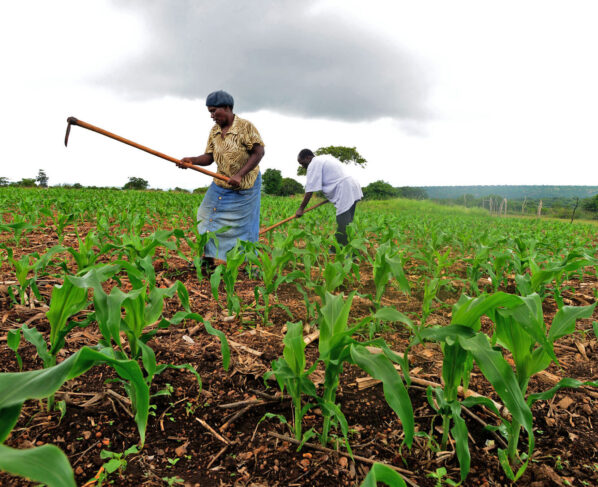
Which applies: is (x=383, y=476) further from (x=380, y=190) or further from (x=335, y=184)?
(x=380, y=190)

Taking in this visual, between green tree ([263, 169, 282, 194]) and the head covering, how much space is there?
58941mm

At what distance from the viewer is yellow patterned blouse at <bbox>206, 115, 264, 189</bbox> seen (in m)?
4.15

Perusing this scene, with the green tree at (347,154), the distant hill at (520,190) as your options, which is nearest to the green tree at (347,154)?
the green tree at (347,154)

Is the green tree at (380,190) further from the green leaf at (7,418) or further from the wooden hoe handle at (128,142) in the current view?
the green leaf at (7,418)

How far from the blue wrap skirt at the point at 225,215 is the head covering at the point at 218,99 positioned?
94cm

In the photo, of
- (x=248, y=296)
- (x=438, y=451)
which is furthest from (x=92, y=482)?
(x=248, y=296)

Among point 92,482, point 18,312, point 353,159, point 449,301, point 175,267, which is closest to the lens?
point 92,482

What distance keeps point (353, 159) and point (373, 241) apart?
56685 mm

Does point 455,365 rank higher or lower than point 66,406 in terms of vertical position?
higher

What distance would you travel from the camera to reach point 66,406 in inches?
63.2

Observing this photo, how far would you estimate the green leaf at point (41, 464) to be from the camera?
685mm

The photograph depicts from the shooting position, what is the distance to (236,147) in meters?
4.18

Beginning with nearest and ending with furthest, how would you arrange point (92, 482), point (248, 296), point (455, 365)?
point (92, 482) → point (455, 365) → point (248, 296)

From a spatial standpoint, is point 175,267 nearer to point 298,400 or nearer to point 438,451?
point 298,400
